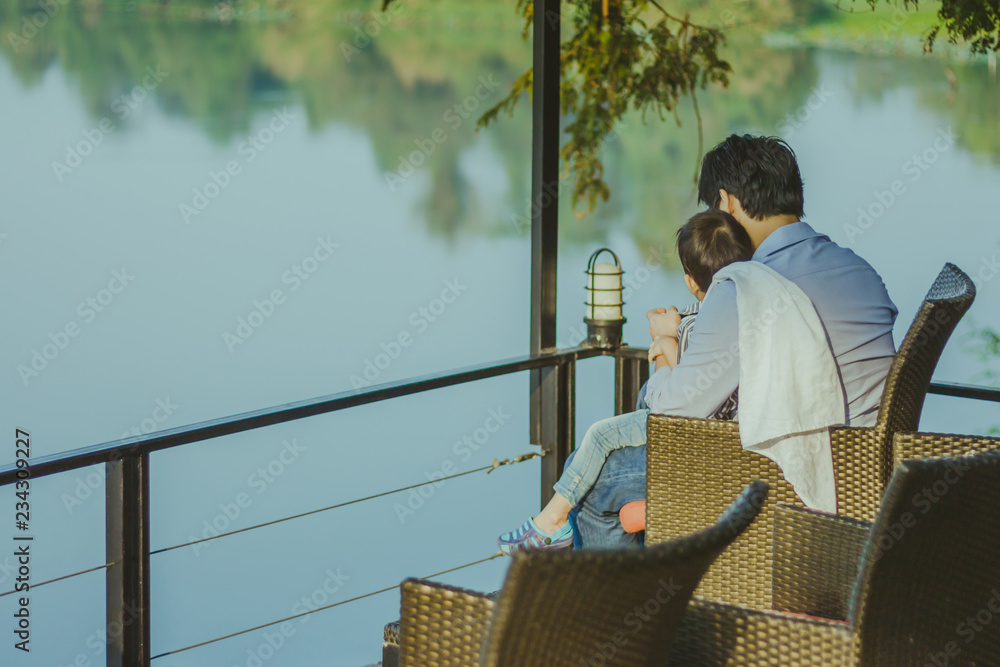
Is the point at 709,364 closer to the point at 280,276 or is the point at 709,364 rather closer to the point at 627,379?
the point at 627,379

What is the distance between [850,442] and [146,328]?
363 inches

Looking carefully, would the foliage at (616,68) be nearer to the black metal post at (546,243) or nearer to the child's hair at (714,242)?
the black metal post at (546,243)

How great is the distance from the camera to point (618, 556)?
1.02 metres

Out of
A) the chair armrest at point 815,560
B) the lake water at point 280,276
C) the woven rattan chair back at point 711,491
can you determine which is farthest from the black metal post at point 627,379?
the lake water at point 280,276

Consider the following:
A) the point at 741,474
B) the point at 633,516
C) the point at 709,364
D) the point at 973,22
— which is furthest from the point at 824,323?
the point at 973,22

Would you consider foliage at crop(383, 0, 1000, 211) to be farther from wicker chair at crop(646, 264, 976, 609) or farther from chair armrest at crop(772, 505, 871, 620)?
chair armrest at crop(772, 505, 871, 620)

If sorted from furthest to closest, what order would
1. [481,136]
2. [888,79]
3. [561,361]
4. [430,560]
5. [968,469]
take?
[481,136] → [430,560] → [888,79] → [561,361] → [968,469]

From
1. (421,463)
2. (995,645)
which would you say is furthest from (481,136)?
(995,645)

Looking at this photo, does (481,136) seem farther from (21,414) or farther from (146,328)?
(21,414)

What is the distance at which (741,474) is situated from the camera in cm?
214

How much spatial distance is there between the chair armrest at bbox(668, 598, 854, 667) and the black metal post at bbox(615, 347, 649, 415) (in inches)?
79.1

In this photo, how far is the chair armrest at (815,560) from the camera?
4.99ft

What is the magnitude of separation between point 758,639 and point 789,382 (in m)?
0.74

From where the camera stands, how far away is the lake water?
9547 mm
